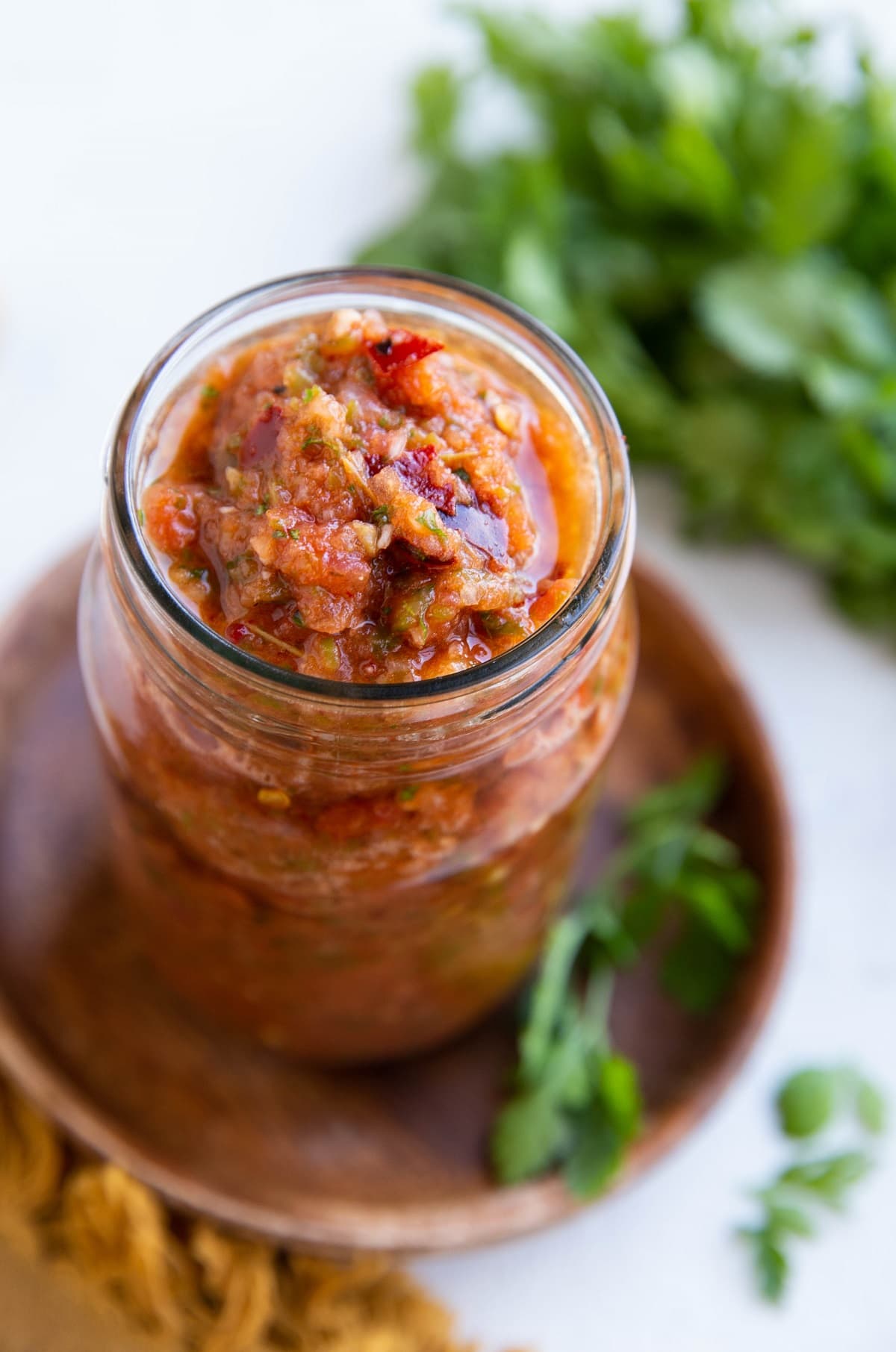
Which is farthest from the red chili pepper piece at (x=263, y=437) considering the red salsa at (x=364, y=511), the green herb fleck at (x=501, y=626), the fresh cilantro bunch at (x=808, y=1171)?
the fresh cilantro bunch at (x=808, y=1171)

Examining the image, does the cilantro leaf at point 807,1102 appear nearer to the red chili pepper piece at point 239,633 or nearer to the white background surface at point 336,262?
the white background surface at point 336,262

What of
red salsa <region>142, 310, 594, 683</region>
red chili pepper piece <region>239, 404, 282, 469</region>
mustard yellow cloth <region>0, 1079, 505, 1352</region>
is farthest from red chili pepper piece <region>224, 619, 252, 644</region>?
mustard yellow cloth <region>0, 1079, 505, 1352</region>

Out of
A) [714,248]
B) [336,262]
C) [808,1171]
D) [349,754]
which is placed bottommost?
[808,1171]

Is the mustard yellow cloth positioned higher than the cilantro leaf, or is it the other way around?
the mustard yellow cloth

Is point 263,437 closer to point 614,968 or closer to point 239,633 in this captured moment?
point 239,633

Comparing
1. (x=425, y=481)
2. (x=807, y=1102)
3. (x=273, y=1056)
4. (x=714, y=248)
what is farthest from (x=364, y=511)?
(x=714, y=248)

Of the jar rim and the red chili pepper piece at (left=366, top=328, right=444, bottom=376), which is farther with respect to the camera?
the red chili pepper piece at (left=366, top=328, right=444, bottom=376)

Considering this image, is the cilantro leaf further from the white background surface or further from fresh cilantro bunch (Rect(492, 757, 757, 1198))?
fresh cilantro bunch (Rect(492, 757, 757, 1198))
